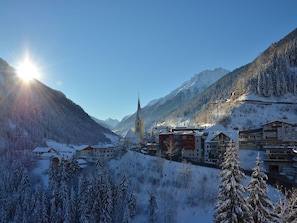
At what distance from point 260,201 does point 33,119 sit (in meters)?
148

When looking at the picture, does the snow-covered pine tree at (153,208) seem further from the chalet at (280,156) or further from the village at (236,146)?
the chalet at (280,156)

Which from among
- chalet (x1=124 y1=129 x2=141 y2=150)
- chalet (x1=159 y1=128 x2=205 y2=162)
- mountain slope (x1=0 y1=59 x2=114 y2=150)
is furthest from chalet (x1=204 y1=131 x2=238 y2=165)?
mountain slope (x1=0 y1=59 x2=114 y2=150)

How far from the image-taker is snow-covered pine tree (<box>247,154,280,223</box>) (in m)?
20.1

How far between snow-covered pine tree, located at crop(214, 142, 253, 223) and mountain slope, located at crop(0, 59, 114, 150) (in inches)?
4419

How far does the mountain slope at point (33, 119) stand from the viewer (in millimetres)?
124738

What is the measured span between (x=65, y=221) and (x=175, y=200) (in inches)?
909

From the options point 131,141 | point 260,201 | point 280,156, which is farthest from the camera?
point 131,141

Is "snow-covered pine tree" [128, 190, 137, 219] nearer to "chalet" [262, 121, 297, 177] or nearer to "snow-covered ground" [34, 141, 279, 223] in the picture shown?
"snow-covered ground" [34, 141, 279, 223]

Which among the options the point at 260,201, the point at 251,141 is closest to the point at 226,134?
the point at 251,141

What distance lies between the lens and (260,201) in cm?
2042

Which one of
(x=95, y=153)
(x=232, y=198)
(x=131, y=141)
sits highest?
(x=131, y=141)

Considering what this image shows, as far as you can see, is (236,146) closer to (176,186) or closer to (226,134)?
(226,134)

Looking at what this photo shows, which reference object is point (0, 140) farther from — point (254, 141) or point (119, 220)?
point (254, 141)

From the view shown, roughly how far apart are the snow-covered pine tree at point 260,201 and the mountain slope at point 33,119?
113276mm
